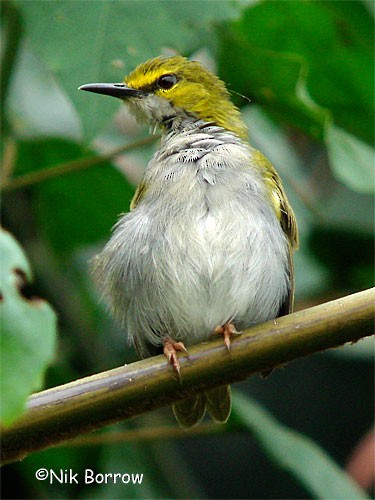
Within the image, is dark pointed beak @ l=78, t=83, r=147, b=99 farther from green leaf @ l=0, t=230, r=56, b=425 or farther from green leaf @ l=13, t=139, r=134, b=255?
green leaf @ l=0, t=230, r=56, b=425

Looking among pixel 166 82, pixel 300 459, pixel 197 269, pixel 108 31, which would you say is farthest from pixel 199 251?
pixel 166 82

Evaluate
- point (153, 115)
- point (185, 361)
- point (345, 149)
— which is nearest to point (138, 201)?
point (153, 115)

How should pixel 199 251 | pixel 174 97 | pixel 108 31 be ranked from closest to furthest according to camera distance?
pixel 108 31 < pixel 199 251 < pixel 174 97

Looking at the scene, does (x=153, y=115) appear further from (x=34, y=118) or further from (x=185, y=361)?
(x=185, y=361)

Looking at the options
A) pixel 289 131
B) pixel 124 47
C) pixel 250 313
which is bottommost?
pixel 250 313

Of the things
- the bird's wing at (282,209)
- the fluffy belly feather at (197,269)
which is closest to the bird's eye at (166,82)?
the bird's wing at (282,209)

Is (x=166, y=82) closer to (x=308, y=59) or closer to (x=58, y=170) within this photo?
(x=308, y=59)
